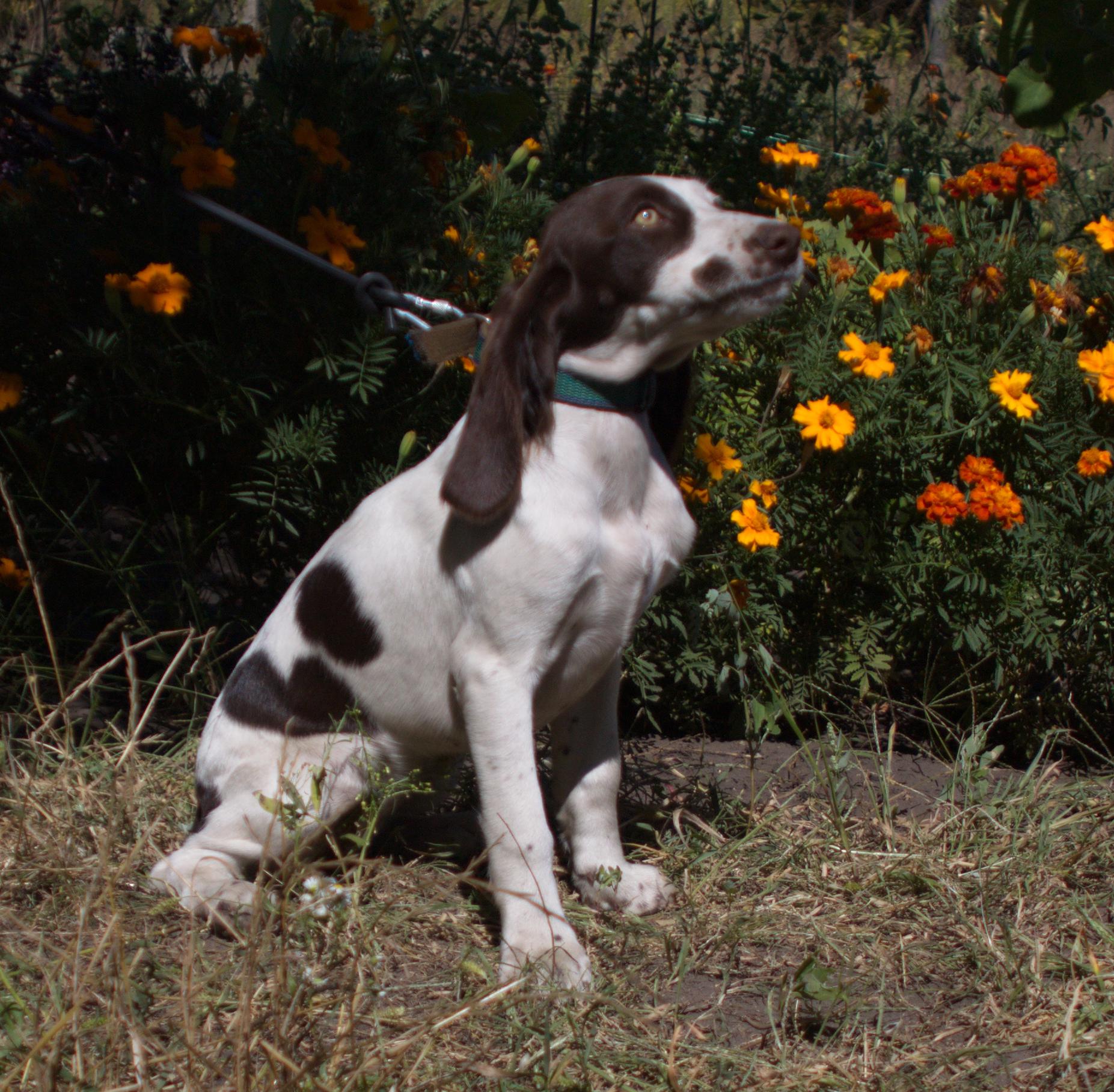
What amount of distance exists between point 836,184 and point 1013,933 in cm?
396

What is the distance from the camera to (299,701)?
7.37 feet

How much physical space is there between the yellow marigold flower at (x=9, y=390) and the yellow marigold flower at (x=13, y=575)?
1.49ft

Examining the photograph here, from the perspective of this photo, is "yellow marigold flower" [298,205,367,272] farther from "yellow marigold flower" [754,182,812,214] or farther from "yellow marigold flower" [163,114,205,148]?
"yellow marigold flower" [754,182,812,214]

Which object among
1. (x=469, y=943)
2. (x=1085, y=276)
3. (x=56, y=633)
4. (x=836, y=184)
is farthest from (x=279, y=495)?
(x=836, y=184)

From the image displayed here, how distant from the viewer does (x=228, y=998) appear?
5.78 feet

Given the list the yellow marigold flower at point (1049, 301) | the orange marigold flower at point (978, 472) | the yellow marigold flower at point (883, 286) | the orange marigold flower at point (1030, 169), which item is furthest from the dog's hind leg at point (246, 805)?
the orange marigold flower at point (1030, 169)

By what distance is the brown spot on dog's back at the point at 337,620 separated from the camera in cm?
218

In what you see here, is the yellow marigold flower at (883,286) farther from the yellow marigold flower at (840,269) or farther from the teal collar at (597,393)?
the teal collar at (597,393)

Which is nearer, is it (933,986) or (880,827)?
(933,986)

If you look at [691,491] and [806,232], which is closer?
[691,491]

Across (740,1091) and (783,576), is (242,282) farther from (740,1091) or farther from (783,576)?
(740,1091)

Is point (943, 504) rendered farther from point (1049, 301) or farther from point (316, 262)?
point (316, 262)

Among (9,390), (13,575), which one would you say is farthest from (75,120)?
(13,575)

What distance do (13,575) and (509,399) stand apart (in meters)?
1.88
